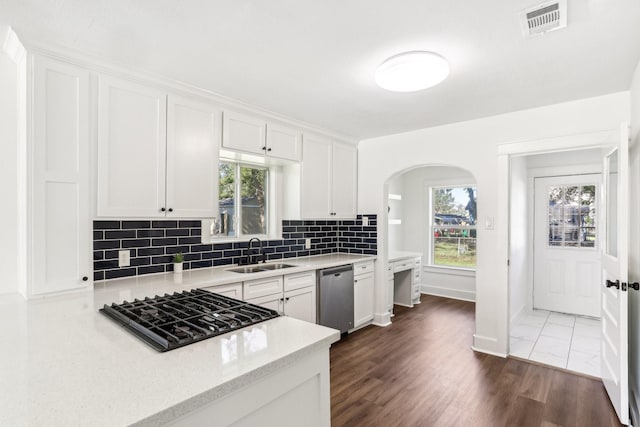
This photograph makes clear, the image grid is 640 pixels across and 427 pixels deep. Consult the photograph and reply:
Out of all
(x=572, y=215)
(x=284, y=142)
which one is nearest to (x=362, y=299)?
(x=284, y=142)

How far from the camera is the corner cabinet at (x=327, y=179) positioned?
363 centimetres

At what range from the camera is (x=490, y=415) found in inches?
88.9

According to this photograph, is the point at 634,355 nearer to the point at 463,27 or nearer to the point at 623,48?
the point at 623,48

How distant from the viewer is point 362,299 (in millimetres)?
3938

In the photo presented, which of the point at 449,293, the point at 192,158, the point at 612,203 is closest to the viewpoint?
the point at 612,203

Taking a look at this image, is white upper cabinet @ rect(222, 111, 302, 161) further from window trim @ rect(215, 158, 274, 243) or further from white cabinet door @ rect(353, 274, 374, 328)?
white cabinet door @ rect(353, 274, 374, 328)

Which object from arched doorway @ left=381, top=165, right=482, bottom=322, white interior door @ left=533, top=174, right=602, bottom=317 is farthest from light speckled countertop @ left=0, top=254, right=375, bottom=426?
white interior door @ left=533, top=174, right=602, bottom=317

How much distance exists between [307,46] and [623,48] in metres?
1.89

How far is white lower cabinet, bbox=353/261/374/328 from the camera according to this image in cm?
382

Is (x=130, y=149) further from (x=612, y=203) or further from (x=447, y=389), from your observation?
(x=612, y=203)

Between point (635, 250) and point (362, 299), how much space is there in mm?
2498

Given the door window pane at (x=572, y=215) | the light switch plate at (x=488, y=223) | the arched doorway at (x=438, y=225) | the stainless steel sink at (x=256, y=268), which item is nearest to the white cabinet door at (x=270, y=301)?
the stainless steel sink at (x=256, y=268)

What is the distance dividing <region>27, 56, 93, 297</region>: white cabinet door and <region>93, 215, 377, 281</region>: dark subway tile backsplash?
413 millimetres

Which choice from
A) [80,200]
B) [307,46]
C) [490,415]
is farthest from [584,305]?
[80,200]
